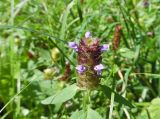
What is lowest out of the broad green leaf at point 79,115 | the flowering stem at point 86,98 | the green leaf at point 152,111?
the green leaf at point 152,111

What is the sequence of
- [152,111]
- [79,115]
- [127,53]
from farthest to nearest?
[127,53], [152,111], [79,115]

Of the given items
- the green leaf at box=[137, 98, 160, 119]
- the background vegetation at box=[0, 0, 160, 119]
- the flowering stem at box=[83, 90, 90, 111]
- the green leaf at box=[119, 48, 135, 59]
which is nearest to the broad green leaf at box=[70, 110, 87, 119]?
the flowering stem at box=[83, 90, 90, 111]

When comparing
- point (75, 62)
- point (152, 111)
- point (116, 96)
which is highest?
point (75, 62)

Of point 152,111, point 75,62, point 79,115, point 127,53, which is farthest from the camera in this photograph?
point 127,53

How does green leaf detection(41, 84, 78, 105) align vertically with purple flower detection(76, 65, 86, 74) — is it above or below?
below

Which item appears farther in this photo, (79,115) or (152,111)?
(152,111)

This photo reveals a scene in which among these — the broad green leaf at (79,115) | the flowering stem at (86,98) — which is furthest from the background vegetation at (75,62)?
the broad green leaf at (79,115)

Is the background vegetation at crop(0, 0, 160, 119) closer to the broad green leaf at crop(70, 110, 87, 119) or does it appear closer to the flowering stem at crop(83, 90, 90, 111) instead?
the flowering stem at crop(83, 90, 90, 111)

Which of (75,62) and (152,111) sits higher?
(75,62)

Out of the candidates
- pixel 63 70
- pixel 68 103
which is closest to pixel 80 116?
pixel 63 70

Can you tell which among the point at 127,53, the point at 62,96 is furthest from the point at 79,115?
the point at 127,53

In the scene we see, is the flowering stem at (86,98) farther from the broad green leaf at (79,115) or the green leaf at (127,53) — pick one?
the green leaf at (127,53)

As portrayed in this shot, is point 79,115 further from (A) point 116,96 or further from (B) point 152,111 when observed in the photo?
(B) point 152,111
